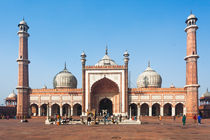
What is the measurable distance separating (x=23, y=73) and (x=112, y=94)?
50.5 feet

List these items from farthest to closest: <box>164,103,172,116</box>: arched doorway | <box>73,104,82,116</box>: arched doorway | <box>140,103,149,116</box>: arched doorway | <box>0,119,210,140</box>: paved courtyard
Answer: <box>73,104,82,116</box>: arched doorway, <box>140,103,149,116</box>: arched doorway, <box>164,103,172,116</box>: arched doorway, <box>0,119,210,140</box>: paved courtyard

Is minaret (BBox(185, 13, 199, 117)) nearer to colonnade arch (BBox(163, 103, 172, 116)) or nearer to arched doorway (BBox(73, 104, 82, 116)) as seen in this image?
colonnade arch (BBox(163, 103, 172, 116))

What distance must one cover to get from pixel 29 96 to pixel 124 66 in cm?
1742

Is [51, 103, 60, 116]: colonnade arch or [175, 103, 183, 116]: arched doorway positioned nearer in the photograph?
[175, 103, 183, 116]: arched doorway

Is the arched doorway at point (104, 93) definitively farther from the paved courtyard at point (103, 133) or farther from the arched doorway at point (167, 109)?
the paved courtyard at point (103, 133)

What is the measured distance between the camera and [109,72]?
1373 inches

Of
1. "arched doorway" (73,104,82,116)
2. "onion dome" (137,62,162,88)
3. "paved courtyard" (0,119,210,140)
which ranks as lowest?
"arched doorway" (73,104,82,116)

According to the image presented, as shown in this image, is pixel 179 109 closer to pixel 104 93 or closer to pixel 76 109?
pixel 104 93

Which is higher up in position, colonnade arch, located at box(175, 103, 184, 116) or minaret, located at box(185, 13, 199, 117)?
minaret, located at box(185, 13, 199, 117)

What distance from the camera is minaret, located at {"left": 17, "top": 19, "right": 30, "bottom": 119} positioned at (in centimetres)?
3472

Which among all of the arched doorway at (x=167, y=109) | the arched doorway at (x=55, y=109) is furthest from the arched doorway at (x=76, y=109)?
the arched doorway at (x=167, y=109)

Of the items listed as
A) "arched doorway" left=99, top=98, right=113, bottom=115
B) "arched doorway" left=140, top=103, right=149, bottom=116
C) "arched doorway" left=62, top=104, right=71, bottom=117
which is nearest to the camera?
"arched doorway" left=140, top=103, right=149, bottom=116

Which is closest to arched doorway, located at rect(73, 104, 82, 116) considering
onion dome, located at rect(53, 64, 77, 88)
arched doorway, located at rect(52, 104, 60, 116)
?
arched doorway, located at rect(52, 104, 60, 116)

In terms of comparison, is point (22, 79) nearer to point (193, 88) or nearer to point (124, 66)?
point (124, 66)
